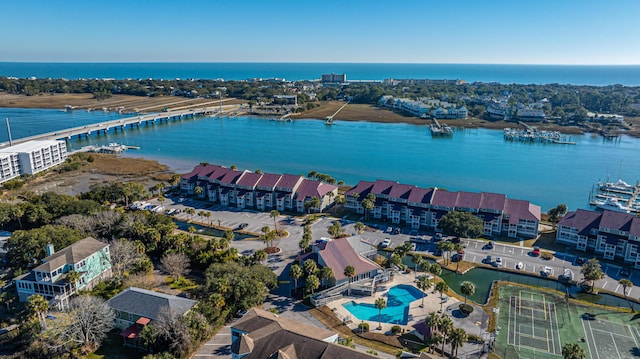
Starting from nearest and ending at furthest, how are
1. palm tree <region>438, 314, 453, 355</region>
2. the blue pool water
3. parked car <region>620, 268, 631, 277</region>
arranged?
1. palm tree <region>438, 314, 453, 355</region>
2. the blue pool water
3. parked car <region>620, 268, 631, 277</region>

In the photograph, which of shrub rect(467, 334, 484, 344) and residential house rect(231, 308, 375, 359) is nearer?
residential house rect(231, 308, 375, 359)

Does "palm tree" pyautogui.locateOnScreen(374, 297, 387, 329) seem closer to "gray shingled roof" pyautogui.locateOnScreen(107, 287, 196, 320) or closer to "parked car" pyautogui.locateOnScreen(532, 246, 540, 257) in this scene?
"gray shingled roof" pyautogui.locateOnScreen(107, 287, 196, 320)

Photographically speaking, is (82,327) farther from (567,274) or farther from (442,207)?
(567,274)

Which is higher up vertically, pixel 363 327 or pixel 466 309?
pixel 466 309

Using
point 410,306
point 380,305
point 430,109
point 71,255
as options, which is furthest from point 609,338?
point 430,109

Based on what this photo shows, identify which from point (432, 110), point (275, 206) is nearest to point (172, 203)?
point (275, 206)

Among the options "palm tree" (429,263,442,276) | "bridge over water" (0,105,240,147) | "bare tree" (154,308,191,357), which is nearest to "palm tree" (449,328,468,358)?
"palm tree" (429,263,442,276)
